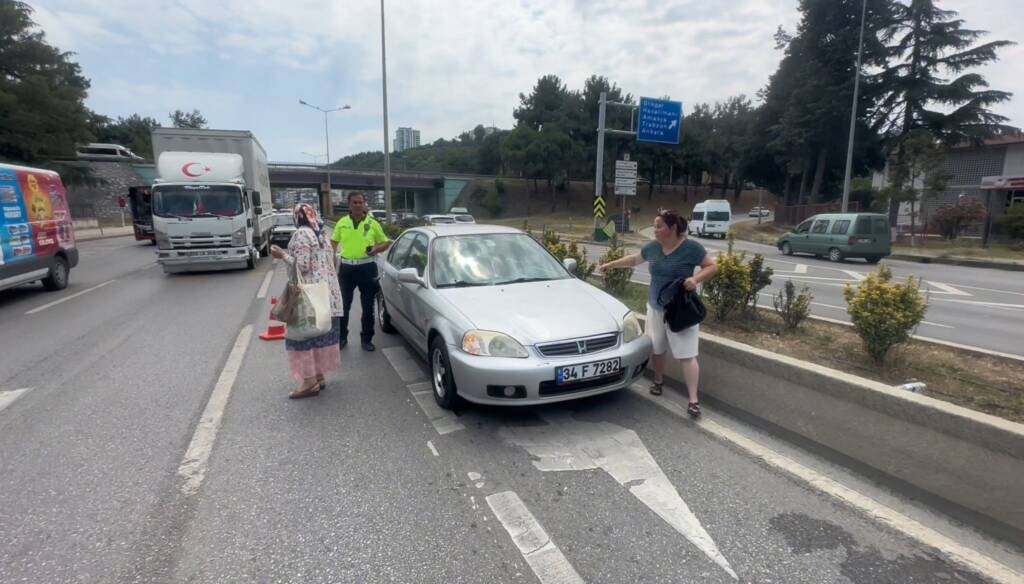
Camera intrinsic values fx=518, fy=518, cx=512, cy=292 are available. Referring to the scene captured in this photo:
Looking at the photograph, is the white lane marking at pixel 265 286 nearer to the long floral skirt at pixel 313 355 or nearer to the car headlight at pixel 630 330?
the long floral skirt at pixel 313 355

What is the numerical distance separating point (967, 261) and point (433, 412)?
71.2 feet

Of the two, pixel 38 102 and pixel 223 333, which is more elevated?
pixel 38 102

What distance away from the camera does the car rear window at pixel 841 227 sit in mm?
18188

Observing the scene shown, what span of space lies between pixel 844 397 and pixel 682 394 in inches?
56.6

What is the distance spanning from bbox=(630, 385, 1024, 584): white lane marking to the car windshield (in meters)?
1.96

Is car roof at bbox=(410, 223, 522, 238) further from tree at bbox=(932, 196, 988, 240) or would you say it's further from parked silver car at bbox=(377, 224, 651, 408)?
tree at bbox=(932, 196, 988, 240)

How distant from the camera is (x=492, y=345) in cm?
382

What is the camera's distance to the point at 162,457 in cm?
356

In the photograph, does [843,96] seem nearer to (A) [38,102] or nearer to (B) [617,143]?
(B) [617,143]

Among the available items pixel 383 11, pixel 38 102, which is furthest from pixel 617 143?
pixel 38 102

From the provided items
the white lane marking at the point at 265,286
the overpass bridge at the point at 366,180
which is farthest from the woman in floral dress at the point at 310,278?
the overpass bridge at the point at 366,180

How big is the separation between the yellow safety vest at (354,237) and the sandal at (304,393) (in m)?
1.80

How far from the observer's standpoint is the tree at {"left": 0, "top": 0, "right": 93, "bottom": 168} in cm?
2725

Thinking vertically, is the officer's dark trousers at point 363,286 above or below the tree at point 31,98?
below
